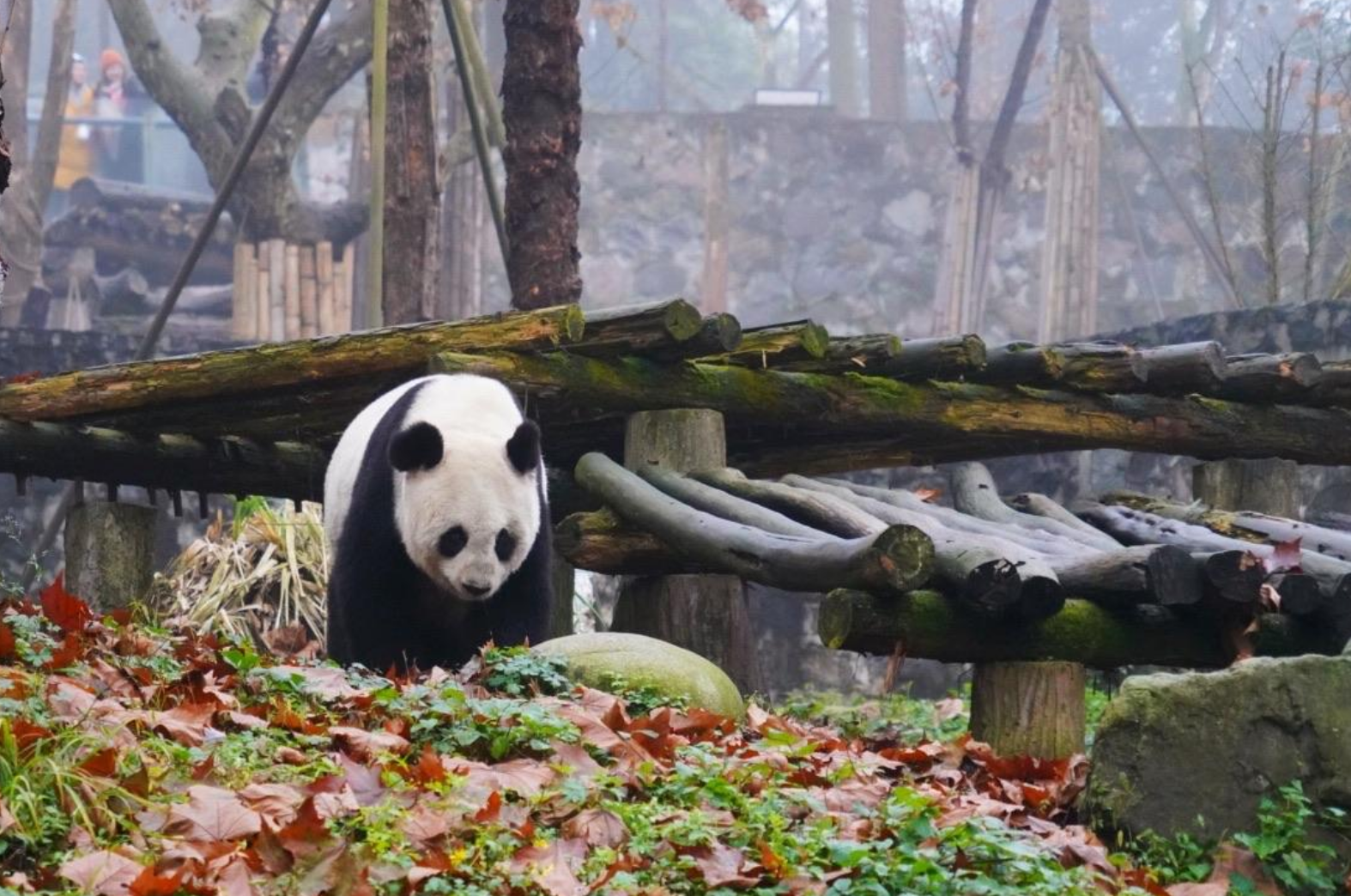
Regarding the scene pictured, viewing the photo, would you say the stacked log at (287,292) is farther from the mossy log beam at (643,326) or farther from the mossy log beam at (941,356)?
the mossy log beam at (643,326)

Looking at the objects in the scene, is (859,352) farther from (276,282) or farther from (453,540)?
(276,282)

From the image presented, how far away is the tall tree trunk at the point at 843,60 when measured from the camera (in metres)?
28.0

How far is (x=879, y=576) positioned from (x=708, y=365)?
8.04ft

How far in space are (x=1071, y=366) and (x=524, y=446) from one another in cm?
304

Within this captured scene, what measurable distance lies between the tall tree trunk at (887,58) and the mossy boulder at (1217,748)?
2202 centimetres

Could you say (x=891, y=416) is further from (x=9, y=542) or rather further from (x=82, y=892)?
(x=9, y=542)

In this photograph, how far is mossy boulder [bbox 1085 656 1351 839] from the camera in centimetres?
449

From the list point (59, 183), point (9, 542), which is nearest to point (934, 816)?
point (9, 542)

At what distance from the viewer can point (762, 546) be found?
6.51 meters

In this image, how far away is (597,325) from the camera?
7.40 metres

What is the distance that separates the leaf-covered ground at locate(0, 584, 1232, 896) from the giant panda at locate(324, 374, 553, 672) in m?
1.37

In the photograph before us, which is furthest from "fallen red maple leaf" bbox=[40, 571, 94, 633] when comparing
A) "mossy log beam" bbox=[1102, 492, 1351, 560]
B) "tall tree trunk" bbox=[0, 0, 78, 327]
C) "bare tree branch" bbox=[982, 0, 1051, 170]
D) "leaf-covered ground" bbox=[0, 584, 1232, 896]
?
"tall tree trunk" bbox=[0, 0, 78, 327]

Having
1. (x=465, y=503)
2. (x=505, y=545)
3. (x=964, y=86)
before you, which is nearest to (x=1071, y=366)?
(x=505, y=545)

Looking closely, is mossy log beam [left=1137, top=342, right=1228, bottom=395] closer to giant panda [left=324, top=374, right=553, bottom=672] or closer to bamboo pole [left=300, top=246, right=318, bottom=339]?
giant panda [left=324, top=374, right=553, bottom=672]
